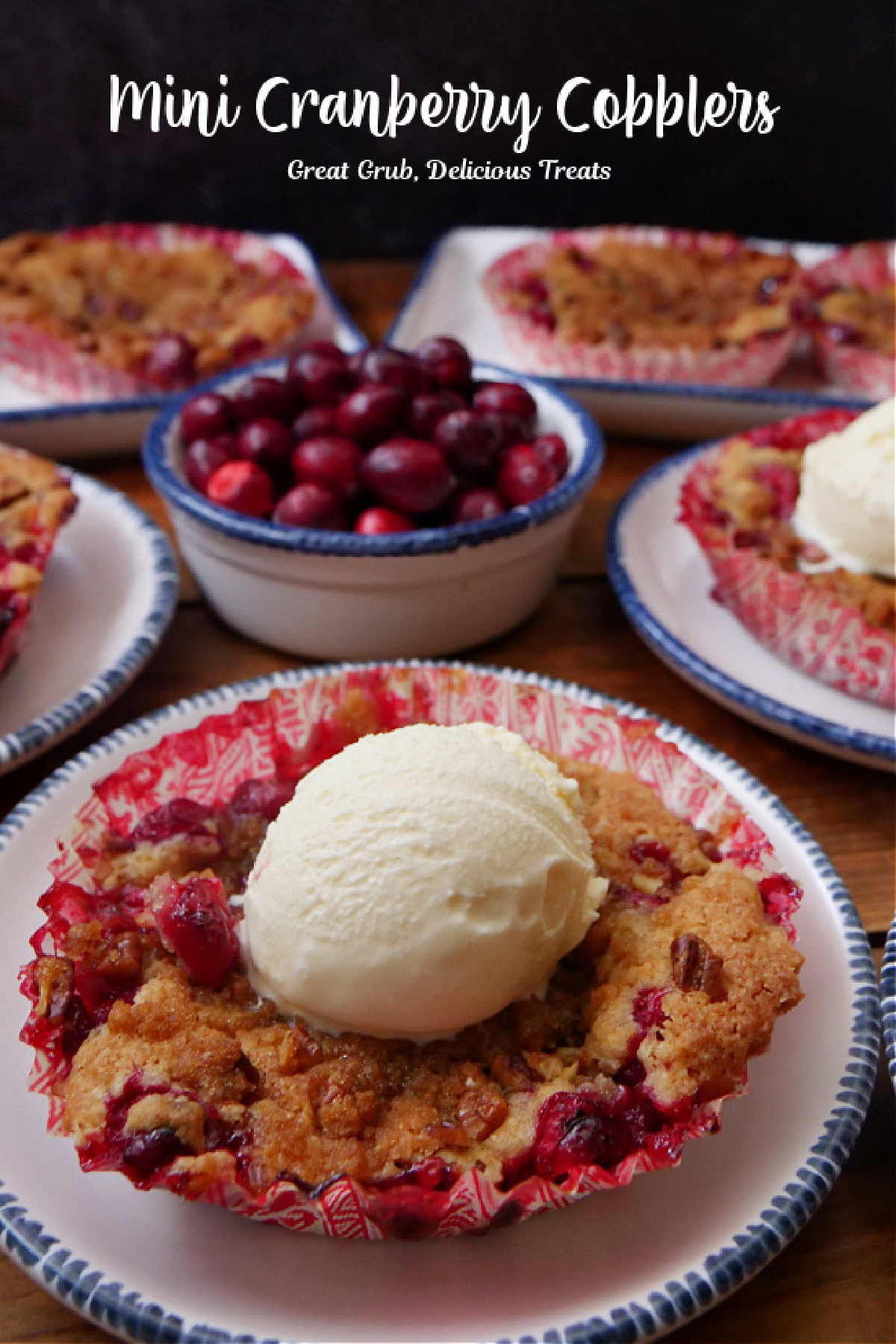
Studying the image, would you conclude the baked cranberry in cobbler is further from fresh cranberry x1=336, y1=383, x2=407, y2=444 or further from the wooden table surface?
fresh cranberry x1=336, y1=383, x2=407, y2=444

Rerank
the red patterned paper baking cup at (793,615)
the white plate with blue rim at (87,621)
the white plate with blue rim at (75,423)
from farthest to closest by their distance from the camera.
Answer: the white plate with blue rim at (75,423), the red patterned paper baking cup at (793,615), the white plate with blue rim at (87,621)

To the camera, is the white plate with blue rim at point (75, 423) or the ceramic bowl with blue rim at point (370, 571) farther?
the white plate with blue rim at point (75, 423)

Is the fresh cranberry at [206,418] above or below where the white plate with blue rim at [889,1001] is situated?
above

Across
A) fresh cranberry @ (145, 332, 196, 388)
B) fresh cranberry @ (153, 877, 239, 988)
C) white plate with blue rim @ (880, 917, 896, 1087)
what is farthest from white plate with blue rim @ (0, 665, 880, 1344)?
fresh cranberry @ (145, 332, 196, 388)

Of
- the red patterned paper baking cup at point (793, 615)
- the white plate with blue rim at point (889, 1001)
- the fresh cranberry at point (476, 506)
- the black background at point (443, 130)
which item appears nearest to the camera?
the white plate with blue rim at point (889, 1001)

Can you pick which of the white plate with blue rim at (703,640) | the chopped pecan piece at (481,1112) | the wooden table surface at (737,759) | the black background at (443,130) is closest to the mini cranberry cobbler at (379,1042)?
the chopped pecan piece at (481,1112)

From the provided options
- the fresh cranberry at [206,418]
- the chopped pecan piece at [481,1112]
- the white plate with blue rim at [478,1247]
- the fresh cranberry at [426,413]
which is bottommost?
the white plate with blue rim at [478,1247]

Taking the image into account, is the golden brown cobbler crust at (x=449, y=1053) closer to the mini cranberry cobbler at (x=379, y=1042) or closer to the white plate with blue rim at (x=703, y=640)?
the mini cranberry cobbler at (x=379, y=1042)

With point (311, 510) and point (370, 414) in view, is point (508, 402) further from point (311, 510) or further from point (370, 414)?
point (311, 510)
